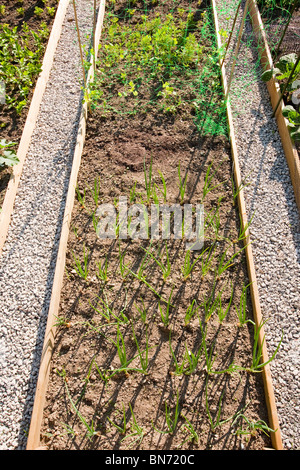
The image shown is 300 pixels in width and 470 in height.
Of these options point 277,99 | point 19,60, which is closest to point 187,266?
point 277,99

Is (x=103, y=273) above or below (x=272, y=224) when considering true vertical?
below

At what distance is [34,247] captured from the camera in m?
2.96

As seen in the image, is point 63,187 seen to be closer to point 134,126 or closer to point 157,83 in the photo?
point 134,126

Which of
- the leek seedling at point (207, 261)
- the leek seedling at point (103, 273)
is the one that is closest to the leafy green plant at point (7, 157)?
the leek seedling at point (103, 273)

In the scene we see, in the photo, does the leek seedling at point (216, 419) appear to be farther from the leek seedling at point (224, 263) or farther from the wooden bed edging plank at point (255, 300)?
the leek seedling at point (224, 263)

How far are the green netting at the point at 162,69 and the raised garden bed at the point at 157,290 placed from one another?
17mm

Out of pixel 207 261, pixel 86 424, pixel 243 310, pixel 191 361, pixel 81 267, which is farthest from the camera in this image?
pixel 81 267

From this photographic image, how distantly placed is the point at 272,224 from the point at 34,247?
6.12 ft

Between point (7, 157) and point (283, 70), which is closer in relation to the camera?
point (7, 157)

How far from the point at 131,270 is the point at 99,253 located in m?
0.28

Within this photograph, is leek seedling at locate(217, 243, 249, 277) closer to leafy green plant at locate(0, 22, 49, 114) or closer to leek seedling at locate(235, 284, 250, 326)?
leek seedling at locate(235, 284, 250, 326)

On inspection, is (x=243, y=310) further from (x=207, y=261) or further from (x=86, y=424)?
(x=86, y=424)

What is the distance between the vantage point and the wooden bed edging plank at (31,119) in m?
3.08
